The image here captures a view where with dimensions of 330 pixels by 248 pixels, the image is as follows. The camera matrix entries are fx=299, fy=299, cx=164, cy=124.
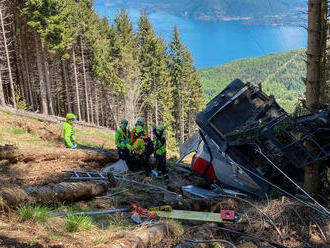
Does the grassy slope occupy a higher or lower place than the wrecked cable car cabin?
lower

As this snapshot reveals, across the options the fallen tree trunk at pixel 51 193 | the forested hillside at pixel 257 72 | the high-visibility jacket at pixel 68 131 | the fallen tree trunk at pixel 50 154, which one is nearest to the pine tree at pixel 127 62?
the high-visibility jacket at pixel 68 131

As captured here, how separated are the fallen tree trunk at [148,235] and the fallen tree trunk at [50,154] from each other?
516 cm

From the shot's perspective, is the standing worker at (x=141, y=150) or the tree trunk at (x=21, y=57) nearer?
the standing worker at (x=141, y=150)

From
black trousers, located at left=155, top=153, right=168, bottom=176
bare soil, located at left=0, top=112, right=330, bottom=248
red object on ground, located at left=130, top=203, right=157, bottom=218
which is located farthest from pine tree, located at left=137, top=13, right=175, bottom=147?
red object on ground, located at left=130, top=203, right=157, bottom=218

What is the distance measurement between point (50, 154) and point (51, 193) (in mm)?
3665

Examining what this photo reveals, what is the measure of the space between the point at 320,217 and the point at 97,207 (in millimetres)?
4242

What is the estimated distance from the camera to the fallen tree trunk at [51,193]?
4.74m

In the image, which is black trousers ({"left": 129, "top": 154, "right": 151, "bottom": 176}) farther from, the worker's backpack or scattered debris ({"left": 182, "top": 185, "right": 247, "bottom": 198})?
scattered debris ({"left": 182, "top": 185, "right": 247, "bottom": 198})

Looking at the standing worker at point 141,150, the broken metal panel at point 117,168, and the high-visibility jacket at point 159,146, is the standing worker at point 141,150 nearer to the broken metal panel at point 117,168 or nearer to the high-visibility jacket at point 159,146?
the high-visibility jacket at point 159,146

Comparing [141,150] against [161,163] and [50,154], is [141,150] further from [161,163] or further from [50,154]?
[50,154]

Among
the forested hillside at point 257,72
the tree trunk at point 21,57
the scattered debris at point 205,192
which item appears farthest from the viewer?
the forested hillside at point 257,72

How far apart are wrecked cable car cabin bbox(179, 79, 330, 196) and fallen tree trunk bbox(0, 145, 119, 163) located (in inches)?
119

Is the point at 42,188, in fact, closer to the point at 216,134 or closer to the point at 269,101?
the point at 216,134

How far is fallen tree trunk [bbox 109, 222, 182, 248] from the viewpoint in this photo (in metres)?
3.95
